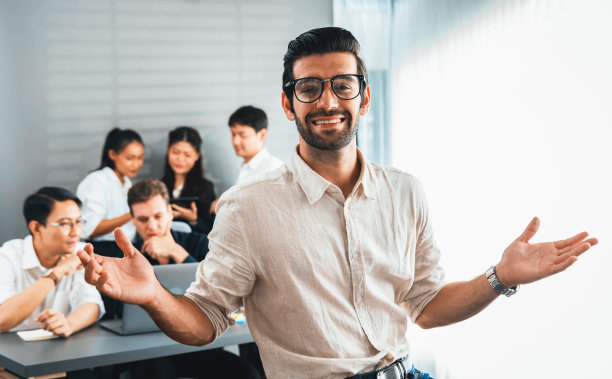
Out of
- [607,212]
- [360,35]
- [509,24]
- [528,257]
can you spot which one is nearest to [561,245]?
[528,257]

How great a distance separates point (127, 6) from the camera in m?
4.77

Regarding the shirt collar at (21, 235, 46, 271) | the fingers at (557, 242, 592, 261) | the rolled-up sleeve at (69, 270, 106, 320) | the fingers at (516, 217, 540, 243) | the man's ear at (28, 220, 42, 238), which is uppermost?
the fingers at (516, 217, 540, 243)

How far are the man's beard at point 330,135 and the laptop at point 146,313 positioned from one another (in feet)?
4.16

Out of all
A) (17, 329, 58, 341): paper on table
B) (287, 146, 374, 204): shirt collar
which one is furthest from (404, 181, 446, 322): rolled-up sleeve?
(17, 329, 58, 341): paper on table

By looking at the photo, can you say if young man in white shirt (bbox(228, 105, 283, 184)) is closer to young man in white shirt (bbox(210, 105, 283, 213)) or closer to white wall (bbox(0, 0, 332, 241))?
young man in white shirt (bbox(210, 105, 283, 213))

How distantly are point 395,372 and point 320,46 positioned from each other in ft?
2.49

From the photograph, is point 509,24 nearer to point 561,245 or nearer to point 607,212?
point 607,212

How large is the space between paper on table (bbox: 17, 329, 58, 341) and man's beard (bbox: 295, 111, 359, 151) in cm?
158

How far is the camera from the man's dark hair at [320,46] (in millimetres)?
1400

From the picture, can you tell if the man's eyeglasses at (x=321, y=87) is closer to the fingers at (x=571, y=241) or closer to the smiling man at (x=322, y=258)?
the smiling man at (x=322, y=258)

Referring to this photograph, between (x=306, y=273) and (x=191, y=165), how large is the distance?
351 cm

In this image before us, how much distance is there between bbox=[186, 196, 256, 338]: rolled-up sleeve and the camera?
4.35ft

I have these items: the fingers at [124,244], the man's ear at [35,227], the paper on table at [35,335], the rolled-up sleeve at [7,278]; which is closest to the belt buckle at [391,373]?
the fingers at [124,244]

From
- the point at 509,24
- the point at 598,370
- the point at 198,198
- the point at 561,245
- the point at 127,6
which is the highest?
the point at 127,6
